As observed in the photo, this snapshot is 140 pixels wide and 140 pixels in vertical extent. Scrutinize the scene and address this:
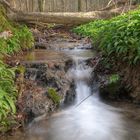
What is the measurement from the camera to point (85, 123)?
25.0ft

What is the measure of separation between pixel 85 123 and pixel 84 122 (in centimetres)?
7

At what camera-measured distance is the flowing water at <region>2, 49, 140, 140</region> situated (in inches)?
274

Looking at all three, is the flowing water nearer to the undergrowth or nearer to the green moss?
the green moss

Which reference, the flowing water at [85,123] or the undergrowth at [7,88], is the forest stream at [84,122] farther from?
the undergrowth at [7,88]

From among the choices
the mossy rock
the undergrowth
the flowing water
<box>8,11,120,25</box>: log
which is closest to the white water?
the flowing water

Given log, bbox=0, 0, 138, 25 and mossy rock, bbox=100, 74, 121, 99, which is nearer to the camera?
mossy rock, bbox=100, 74, 121, 99

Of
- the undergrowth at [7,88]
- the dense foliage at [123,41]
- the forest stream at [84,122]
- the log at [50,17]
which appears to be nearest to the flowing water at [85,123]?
the forest stream at [84,122]

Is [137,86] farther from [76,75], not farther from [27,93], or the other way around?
[27,93]

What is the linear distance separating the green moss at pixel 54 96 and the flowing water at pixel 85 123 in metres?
0.28

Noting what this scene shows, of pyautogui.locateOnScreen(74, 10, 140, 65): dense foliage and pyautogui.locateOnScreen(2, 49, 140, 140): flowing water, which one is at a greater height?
pyautogui.locateOnScreen(74, 10, 140, 65): dense foliage

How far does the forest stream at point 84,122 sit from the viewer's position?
22.8ft

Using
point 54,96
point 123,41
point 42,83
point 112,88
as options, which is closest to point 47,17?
point 123,41

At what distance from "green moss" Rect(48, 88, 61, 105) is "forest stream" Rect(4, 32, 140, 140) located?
0.67 feet

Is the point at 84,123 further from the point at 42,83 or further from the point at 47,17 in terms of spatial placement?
the point at 47,17
